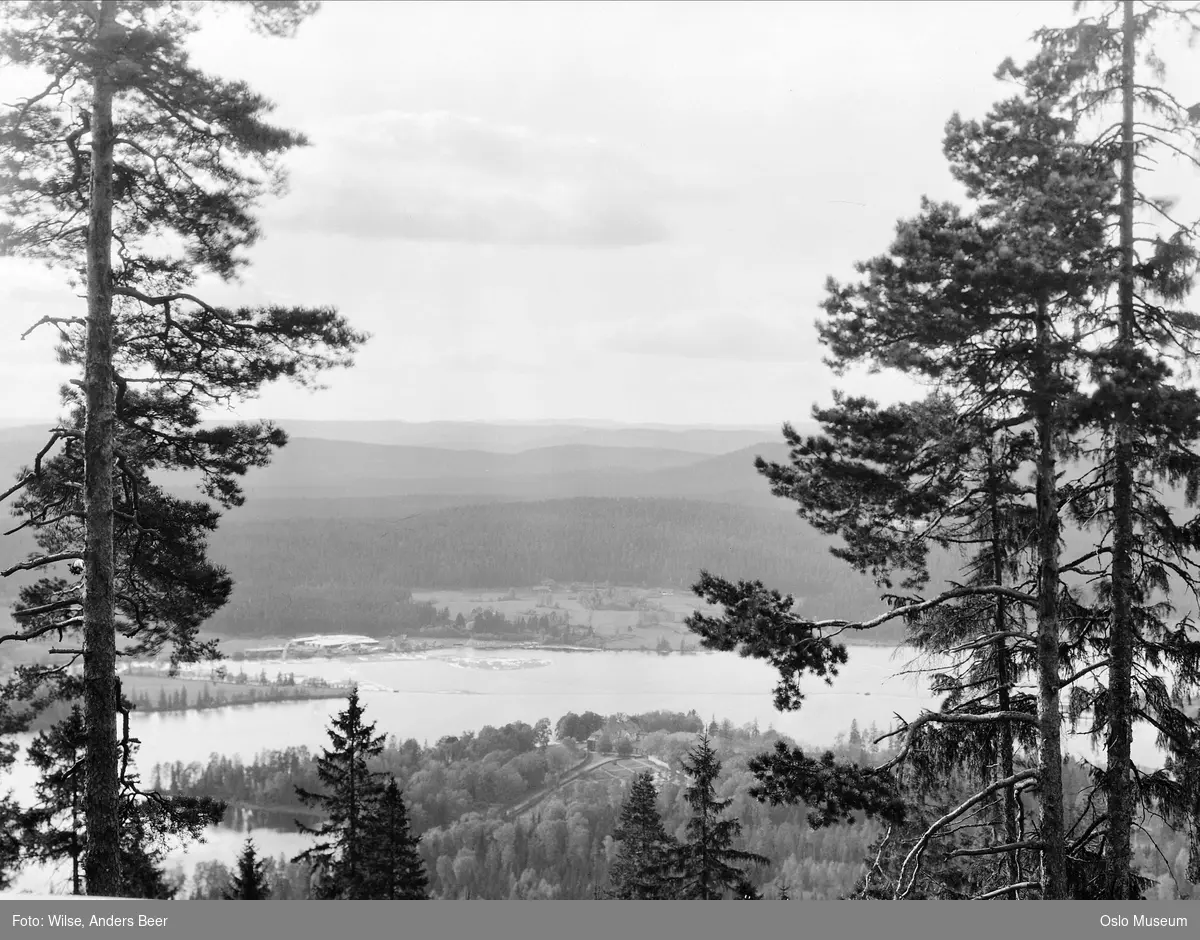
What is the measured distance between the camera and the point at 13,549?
46.1 ft

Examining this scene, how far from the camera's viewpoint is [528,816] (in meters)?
26.8

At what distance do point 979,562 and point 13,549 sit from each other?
1387 centimetres

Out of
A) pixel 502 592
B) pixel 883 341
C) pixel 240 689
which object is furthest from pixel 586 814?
pixel 502 592

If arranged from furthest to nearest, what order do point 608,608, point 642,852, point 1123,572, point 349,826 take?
1. point 608,608
2. point 642,852
3. point 349,826
4. point 1123,572

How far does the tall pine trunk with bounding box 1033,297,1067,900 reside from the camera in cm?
689

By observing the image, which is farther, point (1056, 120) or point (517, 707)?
point (517, 707)

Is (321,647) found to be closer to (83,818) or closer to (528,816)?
(528,816)

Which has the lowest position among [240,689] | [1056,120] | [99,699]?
[240,689]

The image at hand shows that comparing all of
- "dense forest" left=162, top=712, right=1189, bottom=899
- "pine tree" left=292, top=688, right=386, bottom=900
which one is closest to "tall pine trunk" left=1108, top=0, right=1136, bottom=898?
"pine tree" left=292, top=688, right=386, bottom=900

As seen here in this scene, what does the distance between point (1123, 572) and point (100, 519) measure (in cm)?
802

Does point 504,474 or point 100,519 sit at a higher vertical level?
point 504,474

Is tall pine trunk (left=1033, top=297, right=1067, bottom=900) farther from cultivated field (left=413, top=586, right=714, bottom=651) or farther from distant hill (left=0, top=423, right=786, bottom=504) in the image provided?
distant hill (left=0, top=423, right=786, bottom=504)

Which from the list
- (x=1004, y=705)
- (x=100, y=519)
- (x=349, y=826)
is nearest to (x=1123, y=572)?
(x=1004, y=705)
